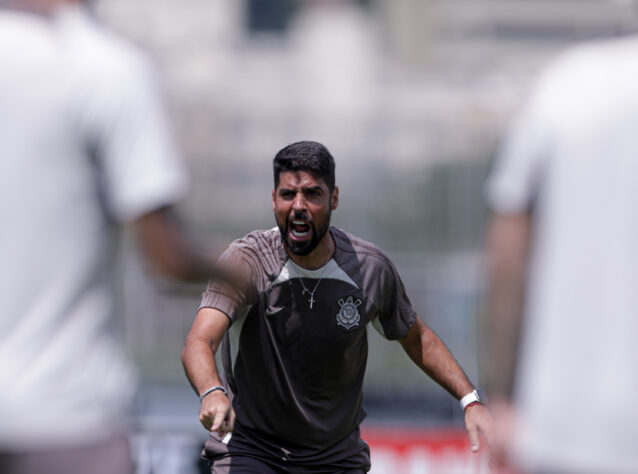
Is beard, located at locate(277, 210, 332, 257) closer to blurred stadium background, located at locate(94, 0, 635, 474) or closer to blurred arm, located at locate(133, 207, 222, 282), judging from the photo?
blurred arm, located at locate(133, 207, 222, 282)

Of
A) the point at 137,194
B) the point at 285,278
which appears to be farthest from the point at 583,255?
the point at 285,278

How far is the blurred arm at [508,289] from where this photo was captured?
2525 mm

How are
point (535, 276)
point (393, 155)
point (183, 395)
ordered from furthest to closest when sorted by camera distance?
point (393, 155)
point (183, 395)
point (535, 276)

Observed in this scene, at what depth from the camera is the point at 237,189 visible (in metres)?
12.5

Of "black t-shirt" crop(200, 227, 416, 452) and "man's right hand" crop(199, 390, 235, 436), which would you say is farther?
"black t-shirt" crop(200, 227, 416, 452)

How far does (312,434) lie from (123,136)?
2.42 metres

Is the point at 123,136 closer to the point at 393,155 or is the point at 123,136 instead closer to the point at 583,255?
the point at 583,255

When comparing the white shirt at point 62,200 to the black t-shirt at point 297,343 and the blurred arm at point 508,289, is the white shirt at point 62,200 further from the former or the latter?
the black t-shirt at point 297,343

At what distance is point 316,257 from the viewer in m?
4.59

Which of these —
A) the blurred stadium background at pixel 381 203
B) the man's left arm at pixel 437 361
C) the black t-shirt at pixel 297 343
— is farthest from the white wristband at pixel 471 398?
the blurred stadium background at pixel 381 203

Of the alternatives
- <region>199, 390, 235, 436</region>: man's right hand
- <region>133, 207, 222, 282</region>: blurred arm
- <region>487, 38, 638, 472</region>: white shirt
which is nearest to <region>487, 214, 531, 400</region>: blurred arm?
<region>487, 38, 638, 472</region>: white shirt

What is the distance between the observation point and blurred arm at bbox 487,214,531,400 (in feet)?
8.29

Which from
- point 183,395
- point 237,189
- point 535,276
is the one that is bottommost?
point 183,395

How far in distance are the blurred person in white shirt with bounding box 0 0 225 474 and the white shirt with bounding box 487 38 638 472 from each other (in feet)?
2.65
